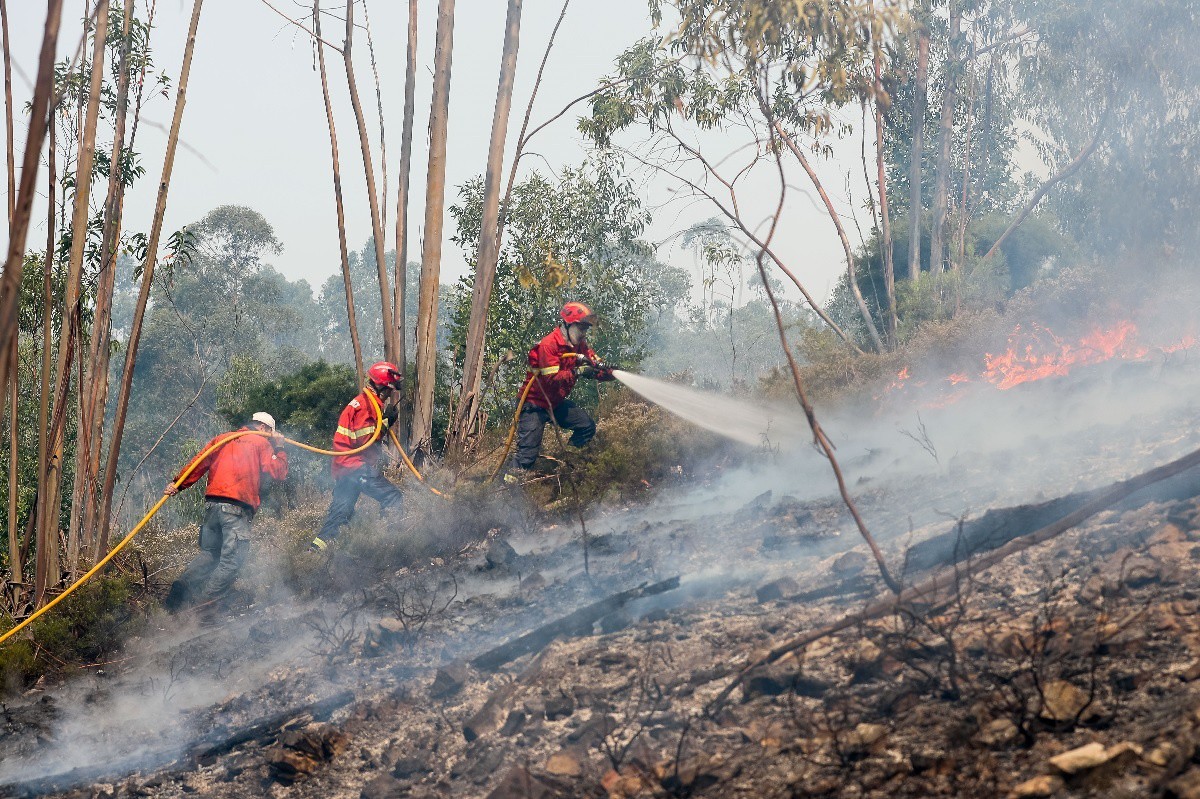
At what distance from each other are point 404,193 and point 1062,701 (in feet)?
36.9

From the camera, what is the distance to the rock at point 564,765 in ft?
13.2

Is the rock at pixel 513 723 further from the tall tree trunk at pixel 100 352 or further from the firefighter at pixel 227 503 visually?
the tall tree trunk at pixel 100 352

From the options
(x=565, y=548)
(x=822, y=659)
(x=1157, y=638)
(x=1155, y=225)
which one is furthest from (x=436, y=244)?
(x=1155, y=225)

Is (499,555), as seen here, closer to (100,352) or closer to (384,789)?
(384,789)

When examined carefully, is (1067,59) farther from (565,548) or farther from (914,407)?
(565,548)

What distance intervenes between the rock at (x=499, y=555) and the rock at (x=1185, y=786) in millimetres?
6017

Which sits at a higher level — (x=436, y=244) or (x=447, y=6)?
(x=447, y=6)

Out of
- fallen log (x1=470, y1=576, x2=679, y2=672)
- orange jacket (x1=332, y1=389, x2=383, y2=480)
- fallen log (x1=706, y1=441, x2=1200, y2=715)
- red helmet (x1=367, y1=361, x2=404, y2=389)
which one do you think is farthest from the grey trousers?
fallen log (x1=706, y1=441, x2=1200, y2=715)

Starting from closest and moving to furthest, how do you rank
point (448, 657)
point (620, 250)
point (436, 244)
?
point (448, 657) → point (436, 244) → point (620, 250)

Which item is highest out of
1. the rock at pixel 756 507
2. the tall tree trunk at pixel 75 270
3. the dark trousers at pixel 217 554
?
the tall tree trunk at pixel 75 270

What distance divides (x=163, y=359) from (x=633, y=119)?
27058 mm

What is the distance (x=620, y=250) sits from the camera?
18.4 m

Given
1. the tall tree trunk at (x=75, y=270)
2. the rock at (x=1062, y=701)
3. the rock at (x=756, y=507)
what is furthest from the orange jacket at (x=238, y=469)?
the rock at (x=1062, y=701)

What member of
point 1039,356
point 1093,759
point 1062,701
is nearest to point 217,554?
point 1062,701
